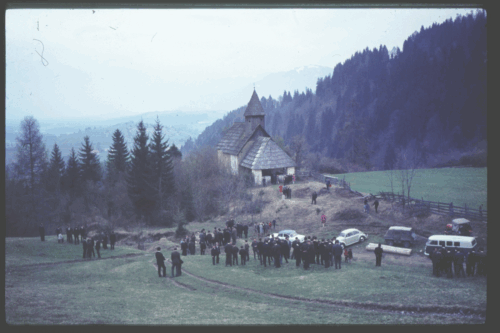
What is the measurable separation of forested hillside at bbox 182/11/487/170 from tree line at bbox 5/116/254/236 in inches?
1332

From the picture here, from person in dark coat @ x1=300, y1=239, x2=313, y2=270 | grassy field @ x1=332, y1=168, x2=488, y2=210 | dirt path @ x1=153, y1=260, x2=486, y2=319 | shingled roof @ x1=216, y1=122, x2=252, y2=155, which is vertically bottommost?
dirt path @ x1=153, y1=260, x2=486, y2=319

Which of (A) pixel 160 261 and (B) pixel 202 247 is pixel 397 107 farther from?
(A) pixel 160 261

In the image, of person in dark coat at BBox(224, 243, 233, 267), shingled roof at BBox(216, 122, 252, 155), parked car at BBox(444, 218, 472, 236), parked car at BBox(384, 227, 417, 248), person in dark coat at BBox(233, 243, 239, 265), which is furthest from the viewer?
shingled roof at BBox(216, 122, 252, 155)

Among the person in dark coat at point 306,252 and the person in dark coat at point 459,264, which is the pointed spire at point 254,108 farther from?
the person in dark coat at point 459,264

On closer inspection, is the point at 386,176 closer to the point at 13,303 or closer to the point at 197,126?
the point at 13,303

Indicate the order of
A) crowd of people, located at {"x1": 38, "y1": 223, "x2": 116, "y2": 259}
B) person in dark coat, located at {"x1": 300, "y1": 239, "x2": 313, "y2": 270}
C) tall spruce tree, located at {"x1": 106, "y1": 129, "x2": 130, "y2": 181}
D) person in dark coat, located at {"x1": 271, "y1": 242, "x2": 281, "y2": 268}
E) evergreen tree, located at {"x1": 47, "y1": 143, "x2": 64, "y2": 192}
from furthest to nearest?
tall spruce tree, located at {"x1": 106, "y1": 129, "x2": 130, "y2": 181} < evergreen tree, located at {"x1": 47, "y1": 143, "x2": 64, "y2": 192} < crowd of people, located at {"x1": 38, "y1": 223, "x2": 116, "y2": 259} < person in dark coat, located at {"x1": 271, "y1": 242, "x2": 281, "y2": 268} < person in dark coat, located at {"x1": 300, "y1": 239, "x2": 313, "y2": 270}

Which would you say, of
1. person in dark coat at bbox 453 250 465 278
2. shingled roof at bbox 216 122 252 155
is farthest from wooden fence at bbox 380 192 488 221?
shingled roof at bbox 216 122 252 155

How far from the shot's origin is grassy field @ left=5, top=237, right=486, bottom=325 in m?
10.8

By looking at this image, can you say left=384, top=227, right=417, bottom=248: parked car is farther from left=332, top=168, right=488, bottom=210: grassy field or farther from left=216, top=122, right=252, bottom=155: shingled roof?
left=216, top=122, right=252, bottom=155: shingled roof

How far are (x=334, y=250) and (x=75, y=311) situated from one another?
1346 cm

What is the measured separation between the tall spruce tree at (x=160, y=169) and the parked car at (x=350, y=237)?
25.7m

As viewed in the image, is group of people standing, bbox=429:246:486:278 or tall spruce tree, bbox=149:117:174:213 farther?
tall spruce tree, bbox=149:117:174:213

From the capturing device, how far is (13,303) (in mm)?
11953

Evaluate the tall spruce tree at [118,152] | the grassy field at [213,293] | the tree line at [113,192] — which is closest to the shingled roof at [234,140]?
the tree line at [113,192]
